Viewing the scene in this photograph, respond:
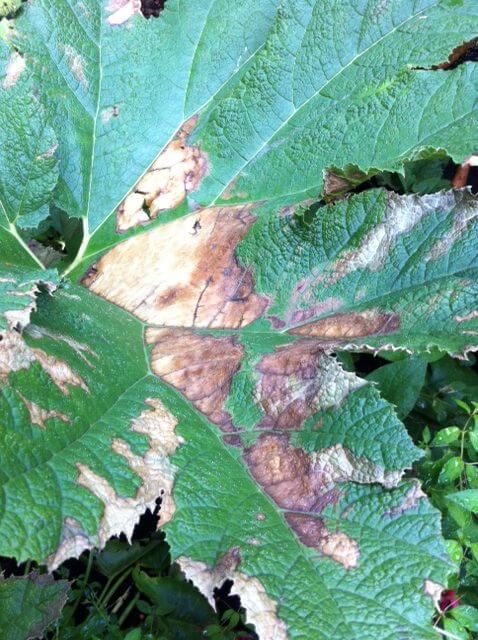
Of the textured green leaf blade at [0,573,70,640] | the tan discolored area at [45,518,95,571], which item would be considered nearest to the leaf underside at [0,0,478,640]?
the tan discolored area at [45,518,95,571]

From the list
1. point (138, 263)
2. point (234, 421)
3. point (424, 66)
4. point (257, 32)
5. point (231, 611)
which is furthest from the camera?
point (257, 32)

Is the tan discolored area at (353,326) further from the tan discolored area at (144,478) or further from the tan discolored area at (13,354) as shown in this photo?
the tan discolored area at (13,354)

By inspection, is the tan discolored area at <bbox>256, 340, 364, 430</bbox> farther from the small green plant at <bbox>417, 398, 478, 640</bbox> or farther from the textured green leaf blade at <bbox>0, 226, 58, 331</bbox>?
the textured green leaf blade at <bbox>0, 226, 58, 331</bbox>

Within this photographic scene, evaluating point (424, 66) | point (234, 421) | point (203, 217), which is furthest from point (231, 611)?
point (424, 66)

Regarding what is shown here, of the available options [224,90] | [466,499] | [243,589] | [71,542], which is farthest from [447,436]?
[224,90]

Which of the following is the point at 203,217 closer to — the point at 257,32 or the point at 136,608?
the point at 257,32

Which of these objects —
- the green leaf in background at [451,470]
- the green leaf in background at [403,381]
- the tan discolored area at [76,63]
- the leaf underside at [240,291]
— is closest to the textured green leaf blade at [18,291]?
the leaf underside at [240,291]

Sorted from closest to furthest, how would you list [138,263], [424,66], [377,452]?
[377,452] < [424,66] < [138,263]
